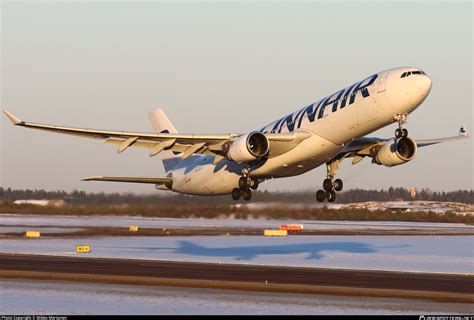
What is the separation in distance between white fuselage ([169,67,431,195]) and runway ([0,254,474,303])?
601cm

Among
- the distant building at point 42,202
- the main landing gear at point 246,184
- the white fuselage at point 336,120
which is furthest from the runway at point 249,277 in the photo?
the distant building at point 42,202

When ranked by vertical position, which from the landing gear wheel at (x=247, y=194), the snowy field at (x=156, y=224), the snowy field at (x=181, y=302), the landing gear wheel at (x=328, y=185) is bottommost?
the snowy field at (x=181, y=302)

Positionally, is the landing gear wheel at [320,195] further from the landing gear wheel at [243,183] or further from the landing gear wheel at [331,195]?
the landing gear wheel at [243,183]

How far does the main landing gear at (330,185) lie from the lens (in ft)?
158

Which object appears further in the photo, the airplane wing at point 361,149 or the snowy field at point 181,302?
the airplane wing at point 361,149

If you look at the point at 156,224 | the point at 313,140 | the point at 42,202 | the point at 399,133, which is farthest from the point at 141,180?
the point at 156,224

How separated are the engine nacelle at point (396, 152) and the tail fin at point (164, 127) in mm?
20645

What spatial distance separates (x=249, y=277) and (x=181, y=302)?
10.9 metres

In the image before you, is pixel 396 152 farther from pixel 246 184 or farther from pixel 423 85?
pixel 246 184

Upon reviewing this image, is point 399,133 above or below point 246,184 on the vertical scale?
above

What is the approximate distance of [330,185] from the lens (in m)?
48.0

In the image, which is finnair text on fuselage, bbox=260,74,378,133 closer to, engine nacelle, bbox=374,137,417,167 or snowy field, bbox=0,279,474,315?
engine nacelle, bbox=374,137,417,167

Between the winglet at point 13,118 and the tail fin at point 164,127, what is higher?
the tail fin at point 164,127

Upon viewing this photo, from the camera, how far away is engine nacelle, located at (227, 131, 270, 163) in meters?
43.0
